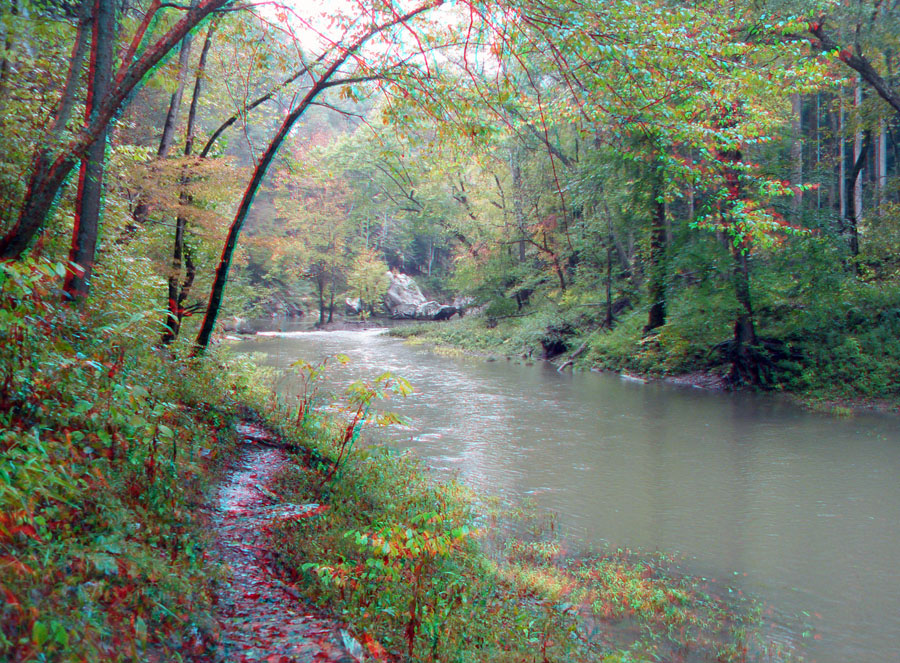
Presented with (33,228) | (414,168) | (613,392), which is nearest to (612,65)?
(414,168)

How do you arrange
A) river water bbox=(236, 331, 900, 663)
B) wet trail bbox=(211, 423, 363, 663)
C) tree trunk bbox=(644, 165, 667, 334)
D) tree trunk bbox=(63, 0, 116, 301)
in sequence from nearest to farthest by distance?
wet trail bbox=(211, 423, 363, 663)
tree trunk bbox=(63, 0, 116, 301)
river water bbox=(236, 331, 900, 663)
tree trunk bbox=(644, 165, 667, 334)

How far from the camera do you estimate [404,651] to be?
296 centimetres

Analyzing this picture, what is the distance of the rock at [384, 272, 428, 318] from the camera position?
44.4 m

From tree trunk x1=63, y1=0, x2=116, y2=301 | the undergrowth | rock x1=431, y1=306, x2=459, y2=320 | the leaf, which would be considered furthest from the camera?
rock x1=431, y1=306, x2=459, y2=320

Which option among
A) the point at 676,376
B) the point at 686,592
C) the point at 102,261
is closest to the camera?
the point at 686,592

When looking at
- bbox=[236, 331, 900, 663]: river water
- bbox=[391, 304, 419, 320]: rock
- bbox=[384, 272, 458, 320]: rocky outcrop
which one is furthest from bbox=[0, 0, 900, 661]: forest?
bbox=[391, 304, 419, 320]: rock

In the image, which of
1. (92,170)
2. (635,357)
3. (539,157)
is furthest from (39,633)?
(539,157)

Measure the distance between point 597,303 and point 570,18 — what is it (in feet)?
63.7

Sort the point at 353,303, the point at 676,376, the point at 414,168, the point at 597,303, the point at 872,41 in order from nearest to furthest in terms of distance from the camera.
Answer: the point at 414,168
the point at 872,41
the point at 676,376
the point at 597,303
the point at 353,303

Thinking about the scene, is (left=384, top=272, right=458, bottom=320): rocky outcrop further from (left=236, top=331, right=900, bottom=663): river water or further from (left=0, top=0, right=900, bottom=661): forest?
(left=236, top=331, right=900, bottom=663): river water

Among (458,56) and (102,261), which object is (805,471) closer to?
(458,56)

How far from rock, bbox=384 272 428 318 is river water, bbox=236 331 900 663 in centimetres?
2934

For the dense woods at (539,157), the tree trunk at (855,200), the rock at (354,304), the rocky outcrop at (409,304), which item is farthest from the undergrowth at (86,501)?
the rock at (354,304)

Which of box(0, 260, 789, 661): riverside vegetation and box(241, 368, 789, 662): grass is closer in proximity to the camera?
box(0, 260, 789, 661): riverside vegetation
